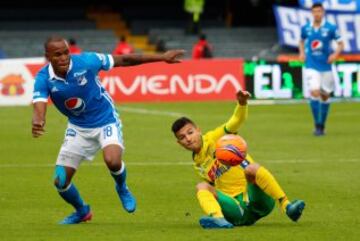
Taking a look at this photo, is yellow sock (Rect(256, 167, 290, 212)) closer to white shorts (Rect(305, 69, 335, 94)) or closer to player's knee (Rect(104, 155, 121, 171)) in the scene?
player's knee (Rect(104, 155, 121, 171))

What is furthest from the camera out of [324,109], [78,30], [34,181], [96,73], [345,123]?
[78,30]

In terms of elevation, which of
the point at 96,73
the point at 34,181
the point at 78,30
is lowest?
the point at 78,30

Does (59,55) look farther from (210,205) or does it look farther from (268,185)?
(268,185)

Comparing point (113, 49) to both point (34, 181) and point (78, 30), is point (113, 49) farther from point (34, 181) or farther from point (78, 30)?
point (34, 181)

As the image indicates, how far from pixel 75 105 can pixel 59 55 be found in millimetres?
648

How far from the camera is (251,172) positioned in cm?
1144

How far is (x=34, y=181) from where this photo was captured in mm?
16766

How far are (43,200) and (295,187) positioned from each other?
3136 millimetres

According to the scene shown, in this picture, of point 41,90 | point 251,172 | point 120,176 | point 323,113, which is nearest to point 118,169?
point 120,176

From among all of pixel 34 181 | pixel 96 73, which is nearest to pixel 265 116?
pixel 34 181

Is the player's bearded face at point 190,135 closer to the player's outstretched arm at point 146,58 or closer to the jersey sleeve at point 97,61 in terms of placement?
the player's outstretched arm at point 146,58

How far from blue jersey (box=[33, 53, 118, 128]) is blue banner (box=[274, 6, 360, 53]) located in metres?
28.3

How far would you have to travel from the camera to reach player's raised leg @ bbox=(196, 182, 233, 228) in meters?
11.5

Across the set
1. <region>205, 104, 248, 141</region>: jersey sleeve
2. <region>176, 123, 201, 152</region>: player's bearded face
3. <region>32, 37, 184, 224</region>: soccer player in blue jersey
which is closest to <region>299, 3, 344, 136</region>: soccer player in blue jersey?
<region>32, 37, 184, 224</region>: soccer player in blue jersey
